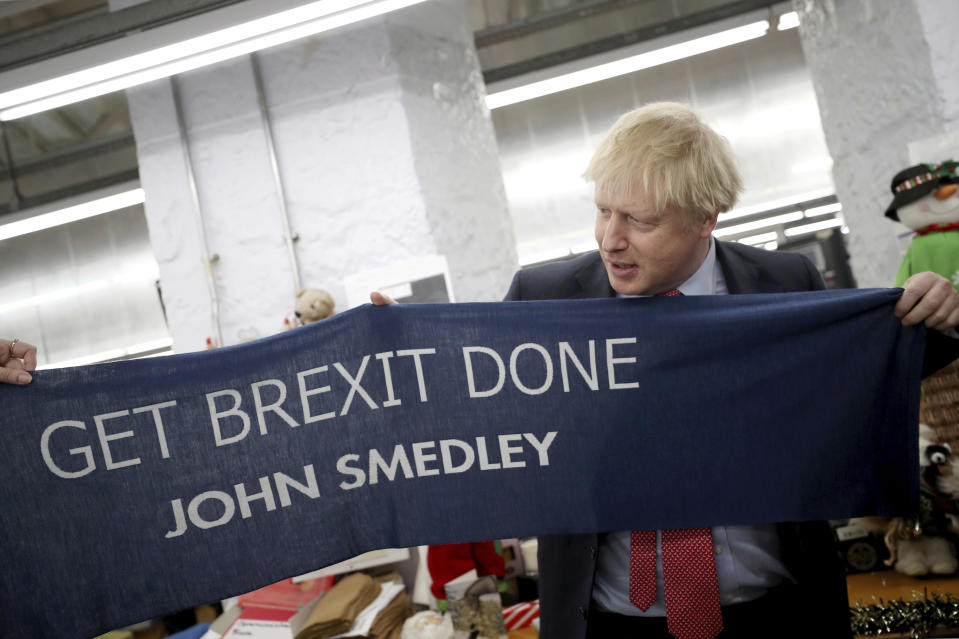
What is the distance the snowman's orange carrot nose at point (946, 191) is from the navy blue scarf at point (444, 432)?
203 centimetres

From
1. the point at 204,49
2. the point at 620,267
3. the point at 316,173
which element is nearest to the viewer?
the point at 620,267

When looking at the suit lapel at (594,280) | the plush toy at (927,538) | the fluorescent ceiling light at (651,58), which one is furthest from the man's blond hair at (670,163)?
the fluorescent ceiling light at (651,58)

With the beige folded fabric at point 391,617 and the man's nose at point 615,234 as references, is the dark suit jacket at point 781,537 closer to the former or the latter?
the man's nose at point 615,234

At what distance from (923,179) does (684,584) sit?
2.69m

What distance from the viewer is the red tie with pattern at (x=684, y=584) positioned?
1.46 metres

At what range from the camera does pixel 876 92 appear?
14.0ft

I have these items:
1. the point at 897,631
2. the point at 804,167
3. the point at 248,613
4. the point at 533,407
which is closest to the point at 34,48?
the point at 248,613

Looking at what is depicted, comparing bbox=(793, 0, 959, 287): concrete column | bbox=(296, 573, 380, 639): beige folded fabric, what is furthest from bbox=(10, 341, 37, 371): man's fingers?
bbox=(793, 0, 959, 287): concrete column

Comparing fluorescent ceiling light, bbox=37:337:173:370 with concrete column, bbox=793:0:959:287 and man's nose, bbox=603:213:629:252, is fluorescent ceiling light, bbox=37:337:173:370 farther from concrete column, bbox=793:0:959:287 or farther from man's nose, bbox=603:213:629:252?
man's nose, bbox=603:213:629:252

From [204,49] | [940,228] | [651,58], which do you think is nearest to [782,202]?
[651,58]

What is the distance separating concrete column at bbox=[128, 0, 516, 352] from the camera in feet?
14.9

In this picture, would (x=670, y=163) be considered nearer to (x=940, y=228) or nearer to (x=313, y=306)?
(x=940, y=228)

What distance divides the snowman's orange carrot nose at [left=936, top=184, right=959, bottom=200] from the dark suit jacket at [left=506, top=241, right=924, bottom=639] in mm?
1998

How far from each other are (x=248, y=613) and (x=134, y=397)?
6.83 ft
